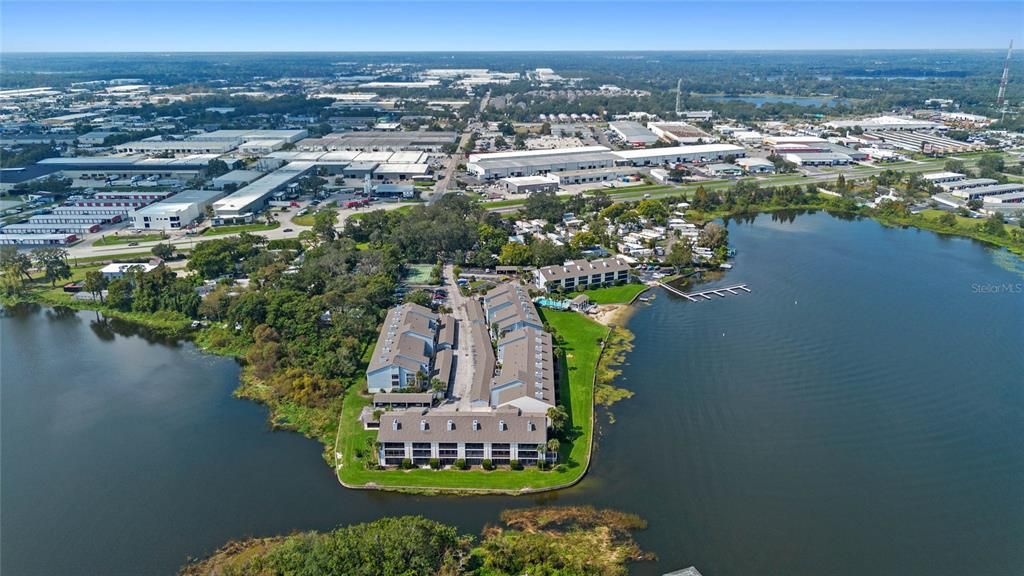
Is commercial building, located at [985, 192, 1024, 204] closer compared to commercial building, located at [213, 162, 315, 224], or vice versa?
commercial building, located at [213, 162, 315, 224]

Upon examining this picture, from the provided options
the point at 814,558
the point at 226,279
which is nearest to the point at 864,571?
the point at 814,558

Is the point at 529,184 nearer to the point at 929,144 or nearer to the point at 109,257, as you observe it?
the point at 109,257

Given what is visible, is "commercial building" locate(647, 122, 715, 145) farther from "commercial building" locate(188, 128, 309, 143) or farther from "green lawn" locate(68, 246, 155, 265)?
"green lawn" locate(68, 246, 155, 265)

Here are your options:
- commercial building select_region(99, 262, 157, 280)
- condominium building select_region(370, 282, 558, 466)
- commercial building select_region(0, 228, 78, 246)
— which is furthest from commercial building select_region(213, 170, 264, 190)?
condominium building select_region(370, 282, 558, 466)

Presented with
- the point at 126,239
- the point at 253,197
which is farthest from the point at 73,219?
the point at 253,197

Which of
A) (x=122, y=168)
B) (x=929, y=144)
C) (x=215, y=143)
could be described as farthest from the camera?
(x=929, y=144)

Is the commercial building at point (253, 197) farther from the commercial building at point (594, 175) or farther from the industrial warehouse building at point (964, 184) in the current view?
the industrial warehouse building at point (964, 184)
